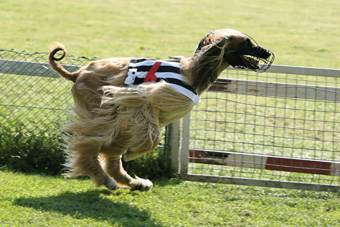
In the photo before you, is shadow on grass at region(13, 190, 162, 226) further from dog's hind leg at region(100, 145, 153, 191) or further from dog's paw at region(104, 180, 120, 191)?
dog's hind leg at region(100, 145, 153, 191)

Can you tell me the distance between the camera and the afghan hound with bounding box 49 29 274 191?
3979 mm

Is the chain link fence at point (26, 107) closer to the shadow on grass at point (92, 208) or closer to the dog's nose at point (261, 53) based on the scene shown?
the shadow on grass at point (92, 208)

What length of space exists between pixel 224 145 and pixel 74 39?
287 inches

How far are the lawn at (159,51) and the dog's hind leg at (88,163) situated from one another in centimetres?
13

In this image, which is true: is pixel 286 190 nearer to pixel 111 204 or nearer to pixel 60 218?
pixel 111 204

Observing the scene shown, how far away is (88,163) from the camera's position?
13.8 ft

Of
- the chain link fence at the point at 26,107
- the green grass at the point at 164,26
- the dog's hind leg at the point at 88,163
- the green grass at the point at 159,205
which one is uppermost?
the green grass at the point at 164,26

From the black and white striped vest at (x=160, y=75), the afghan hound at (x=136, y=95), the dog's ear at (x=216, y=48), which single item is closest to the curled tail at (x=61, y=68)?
the afghan hound at (x=136, y=95)

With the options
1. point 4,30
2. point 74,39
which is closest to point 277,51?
point 74,39

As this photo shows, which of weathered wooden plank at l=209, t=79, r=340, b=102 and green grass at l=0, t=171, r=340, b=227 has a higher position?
weathered wooden plank at l=209, t=79, r=340, b=102

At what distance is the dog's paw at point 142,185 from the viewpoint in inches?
173

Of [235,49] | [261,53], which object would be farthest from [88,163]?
[261,53]

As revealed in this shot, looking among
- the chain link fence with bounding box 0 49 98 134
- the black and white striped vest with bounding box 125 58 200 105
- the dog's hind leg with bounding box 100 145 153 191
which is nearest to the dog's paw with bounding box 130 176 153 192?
the dog's hind leg with bounding box 100 145 153 191

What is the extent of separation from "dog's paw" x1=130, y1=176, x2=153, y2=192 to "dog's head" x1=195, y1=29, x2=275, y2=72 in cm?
119
